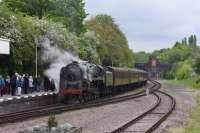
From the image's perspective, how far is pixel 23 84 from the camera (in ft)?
126

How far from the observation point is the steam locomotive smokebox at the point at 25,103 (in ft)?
98.8

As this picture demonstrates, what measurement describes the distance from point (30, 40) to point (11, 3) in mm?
21119

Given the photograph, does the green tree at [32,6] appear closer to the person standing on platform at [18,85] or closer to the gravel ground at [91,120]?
the person standing on platform at [18,85]

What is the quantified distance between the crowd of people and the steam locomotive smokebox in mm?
1798

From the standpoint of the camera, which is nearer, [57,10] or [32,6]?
[32,6]

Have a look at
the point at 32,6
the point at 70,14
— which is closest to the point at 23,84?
the point at 32,6

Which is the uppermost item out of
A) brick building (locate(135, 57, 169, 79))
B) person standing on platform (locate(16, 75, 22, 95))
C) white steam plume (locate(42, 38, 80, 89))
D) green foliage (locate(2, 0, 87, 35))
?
green foliage (locate(2, 0, 87, 35))

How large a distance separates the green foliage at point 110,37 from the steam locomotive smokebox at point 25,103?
66.0m

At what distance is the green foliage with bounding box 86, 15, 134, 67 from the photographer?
4208 inches

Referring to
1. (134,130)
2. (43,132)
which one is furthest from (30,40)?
(43,132)

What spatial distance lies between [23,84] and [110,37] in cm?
7120

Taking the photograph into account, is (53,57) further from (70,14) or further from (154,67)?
(154,67)

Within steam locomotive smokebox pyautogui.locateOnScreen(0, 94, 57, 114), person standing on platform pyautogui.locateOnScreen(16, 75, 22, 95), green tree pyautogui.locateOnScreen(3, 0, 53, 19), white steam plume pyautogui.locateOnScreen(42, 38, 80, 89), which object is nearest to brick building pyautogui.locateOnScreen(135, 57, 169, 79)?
green tree pyautogui.locateOnScreen(3, 0, 53, 19)

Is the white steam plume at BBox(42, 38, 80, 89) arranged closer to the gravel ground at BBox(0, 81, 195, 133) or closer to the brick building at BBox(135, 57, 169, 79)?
the gravel ground at BBox(0, 81, 195, 133)
